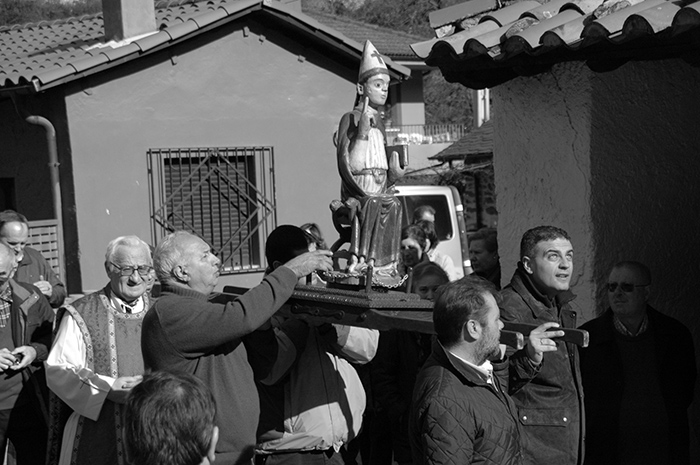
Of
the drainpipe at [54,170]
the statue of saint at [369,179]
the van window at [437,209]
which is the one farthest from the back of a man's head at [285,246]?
the drainpipe at [54,170]

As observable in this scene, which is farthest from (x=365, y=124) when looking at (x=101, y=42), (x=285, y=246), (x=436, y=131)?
(x=436, y=131)

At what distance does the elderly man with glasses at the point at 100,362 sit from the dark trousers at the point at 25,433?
2.51 ft

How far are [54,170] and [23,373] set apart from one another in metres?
5.68

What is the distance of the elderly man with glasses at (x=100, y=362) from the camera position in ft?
12.8

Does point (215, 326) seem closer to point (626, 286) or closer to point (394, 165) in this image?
point (394, 165)

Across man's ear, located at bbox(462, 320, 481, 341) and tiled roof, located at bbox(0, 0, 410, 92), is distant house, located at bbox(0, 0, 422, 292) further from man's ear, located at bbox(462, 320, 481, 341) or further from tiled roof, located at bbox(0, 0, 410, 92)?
man's ear, located at bbox(462, 320, 481, 341)

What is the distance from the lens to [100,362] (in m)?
4.04

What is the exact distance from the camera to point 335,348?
3.77 m

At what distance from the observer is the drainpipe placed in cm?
1004

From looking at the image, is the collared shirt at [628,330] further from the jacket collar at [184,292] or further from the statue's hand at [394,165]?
the jacket collar at [184,292]

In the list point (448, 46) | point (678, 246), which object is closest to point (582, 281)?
point (678, 246)

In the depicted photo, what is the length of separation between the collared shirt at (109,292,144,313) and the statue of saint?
101cm

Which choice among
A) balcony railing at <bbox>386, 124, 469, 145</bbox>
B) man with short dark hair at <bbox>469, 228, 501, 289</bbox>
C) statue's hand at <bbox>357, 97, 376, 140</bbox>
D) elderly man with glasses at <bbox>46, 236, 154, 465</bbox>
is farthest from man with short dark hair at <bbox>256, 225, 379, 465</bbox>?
balcony railing at <bbox>386, 124, 469, 145</bbox>

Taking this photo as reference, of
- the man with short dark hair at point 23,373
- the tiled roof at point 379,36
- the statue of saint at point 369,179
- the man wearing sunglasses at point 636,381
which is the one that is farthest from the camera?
the tiled roof at point 379,36
